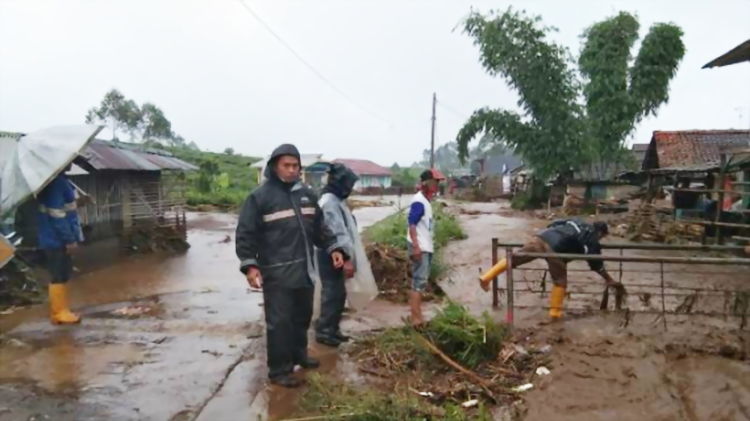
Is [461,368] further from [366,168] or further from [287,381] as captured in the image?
[366,168]

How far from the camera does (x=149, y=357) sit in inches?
208

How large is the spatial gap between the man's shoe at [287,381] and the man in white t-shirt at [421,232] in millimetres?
1541

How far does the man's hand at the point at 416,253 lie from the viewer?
565 centimetres

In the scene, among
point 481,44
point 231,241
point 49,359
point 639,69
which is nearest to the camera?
point 49,359

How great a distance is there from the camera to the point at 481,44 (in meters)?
28.7

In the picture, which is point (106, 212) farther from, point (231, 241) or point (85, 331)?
point (85, 331)

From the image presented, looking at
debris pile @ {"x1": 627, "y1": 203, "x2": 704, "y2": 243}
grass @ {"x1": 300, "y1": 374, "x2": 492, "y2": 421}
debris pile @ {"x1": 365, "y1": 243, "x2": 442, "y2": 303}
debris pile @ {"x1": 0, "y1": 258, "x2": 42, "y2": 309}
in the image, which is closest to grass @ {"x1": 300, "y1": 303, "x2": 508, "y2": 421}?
grass @ {"x1": 300, "y1": 374, "x2": 492, "y2": 421}

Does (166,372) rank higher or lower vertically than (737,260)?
lower

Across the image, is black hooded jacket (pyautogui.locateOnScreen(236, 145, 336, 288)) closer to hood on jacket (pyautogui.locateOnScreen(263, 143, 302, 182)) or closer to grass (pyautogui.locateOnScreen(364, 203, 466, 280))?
hood on jacket (pyautogui.locateOnScreen(263, 143, 302, 182))

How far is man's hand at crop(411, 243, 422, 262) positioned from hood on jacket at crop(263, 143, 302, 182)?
1718 mm

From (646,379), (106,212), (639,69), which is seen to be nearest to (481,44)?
(639,69)

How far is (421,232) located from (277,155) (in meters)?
1.91

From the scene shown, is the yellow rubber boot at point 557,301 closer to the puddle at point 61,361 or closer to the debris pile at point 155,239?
the puddle at point 61,361

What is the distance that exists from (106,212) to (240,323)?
33.7ft
